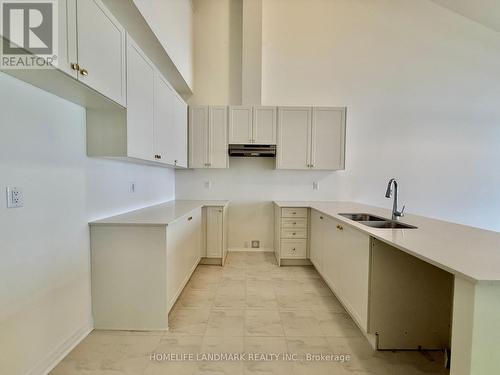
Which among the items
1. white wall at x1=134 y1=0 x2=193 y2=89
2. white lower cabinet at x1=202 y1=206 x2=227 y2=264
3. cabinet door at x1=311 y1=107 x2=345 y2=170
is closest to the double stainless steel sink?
cabinet door at x1=311 y1=107 x2=345 y2=170

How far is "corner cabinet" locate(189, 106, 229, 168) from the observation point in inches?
140

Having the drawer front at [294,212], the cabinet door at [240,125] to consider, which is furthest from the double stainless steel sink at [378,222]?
the cabinet door at [240,125]

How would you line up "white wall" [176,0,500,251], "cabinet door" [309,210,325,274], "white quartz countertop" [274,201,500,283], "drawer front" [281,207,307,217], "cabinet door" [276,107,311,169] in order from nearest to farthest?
1. "white quartz countertop" [274,201,500,283]
2. "cabinet door" [309,210,325,274]
3. "drawer front" [281,207,307,217]
4. "cabinet door" [276,107,311,169]
5. "white wall" [176,0,500,251]

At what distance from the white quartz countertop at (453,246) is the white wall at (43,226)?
212 centimetres

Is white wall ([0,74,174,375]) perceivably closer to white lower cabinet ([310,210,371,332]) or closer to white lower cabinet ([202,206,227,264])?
white lower cabinet ([202,206,227,264])

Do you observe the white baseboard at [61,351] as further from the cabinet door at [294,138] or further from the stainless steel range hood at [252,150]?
the cabinet door at [294,138]

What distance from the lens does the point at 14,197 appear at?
4.22 feet

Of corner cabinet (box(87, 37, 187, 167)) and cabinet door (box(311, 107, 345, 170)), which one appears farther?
cabinet door (box(311, 107, 345, 170))

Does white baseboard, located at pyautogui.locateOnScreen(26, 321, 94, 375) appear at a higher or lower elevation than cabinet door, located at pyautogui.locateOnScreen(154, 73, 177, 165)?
lower

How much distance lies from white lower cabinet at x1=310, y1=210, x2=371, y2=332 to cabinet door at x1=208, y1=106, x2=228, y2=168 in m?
1.63

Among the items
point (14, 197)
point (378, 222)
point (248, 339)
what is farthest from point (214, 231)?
point (14, 197)

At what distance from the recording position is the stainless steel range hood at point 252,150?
362 cm

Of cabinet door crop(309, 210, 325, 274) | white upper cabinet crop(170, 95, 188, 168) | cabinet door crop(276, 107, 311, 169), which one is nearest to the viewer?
cabinet door crop(309, 210, 325, 274)

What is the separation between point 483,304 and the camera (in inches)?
37.6
